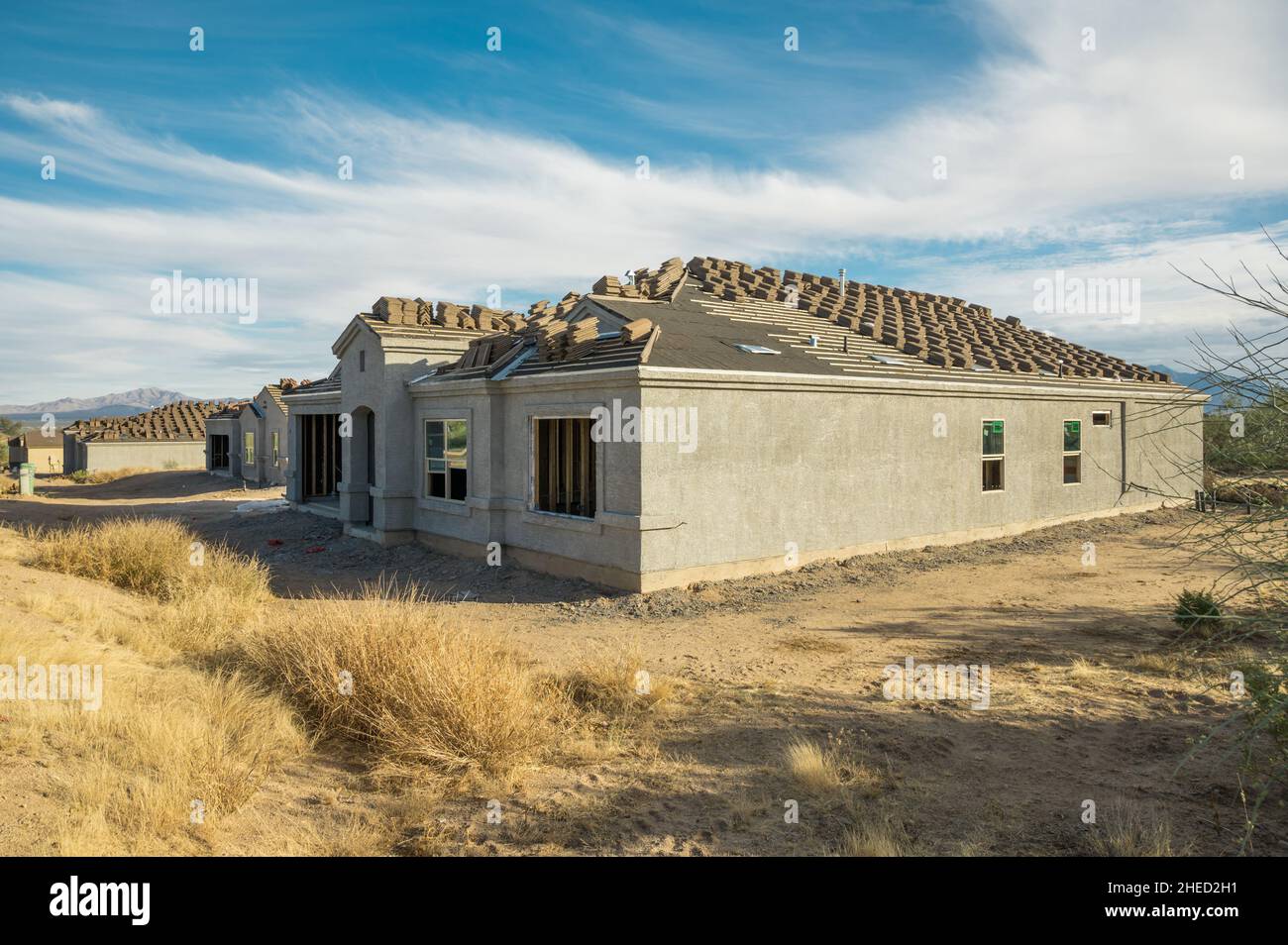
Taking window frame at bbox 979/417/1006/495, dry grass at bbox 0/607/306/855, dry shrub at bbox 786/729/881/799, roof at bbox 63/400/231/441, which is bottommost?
dry shrub at bbox 786/729/881/799

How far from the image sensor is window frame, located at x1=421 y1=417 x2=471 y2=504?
16.5 metres

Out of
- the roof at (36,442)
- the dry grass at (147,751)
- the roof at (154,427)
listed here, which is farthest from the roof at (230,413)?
the dry grass at (147,751)

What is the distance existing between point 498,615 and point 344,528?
9.12 metres

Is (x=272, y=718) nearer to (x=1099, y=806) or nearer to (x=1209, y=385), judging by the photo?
(x=1099, y=806)

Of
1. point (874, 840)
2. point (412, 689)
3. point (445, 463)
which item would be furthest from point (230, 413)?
point (874, 840)

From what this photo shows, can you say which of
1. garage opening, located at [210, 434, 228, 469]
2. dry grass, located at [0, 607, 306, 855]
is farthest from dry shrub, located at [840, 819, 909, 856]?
garage opening, located at [210, 434, 228, 469]

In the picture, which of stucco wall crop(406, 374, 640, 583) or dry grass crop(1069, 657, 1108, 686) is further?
stucco wall crop(406, 374, 640, 583)

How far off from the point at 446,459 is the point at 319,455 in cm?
939

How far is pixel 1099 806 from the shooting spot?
5.72 metres

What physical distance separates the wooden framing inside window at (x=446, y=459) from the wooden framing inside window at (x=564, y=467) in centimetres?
218

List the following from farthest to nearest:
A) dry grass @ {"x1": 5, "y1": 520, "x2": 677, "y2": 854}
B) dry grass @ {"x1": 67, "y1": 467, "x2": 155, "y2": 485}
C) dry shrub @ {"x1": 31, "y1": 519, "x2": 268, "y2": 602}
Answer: dry grass @ {"x1": 67, "y1": 467, "x2": 155, "y2": 485} < dry shrub @ {"x1": 31, "y1": 519, "x2": 268, "y2": 602} < dry grass @ {"x1": 5, "y1": 520, "x2": 677, "y2": 854}

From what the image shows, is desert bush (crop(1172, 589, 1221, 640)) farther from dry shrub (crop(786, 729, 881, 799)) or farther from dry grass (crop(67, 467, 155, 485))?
dry grass (crop(67, 467, 155, 485))

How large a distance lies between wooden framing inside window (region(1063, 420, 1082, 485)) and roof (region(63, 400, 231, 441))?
40568mm

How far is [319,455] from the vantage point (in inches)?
979
